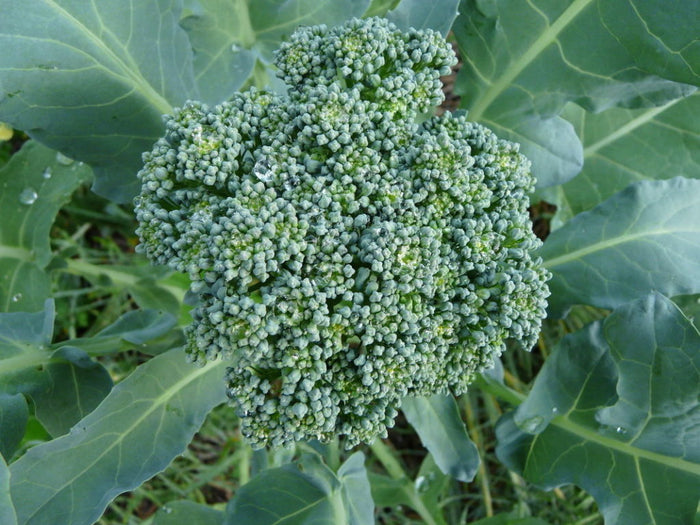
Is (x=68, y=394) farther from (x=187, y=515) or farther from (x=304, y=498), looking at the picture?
(x=304, y=498)

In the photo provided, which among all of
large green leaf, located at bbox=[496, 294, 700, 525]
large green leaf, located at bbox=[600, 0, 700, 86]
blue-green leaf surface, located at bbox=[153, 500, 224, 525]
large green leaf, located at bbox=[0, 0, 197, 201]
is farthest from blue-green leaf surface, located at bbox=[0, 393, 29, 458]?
large green leaf, located at bbox=[600, 0, 700, 86]

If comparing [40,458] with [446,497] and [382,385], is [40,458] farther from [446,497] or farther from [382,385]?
[446,497]

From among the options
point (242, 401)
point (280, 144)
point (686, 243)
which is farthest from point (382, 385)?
point (686, 243)

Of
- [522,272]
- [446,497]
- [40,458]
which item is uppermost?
[522,272]

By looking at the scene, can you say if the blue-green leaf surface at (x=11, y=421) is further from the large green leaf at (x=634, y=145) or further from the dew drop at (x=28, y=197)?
the large green leaf at (x=634, y=145)

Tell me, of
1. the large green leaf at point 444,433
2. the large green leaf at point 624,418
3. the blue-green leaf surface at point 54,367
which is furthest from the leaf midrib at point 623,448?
the blue-green leaf surface at point 54,367

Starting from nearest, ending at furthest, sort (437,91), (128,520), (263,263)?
1. (263,263)
2. (437,91)
3. (128,520)
